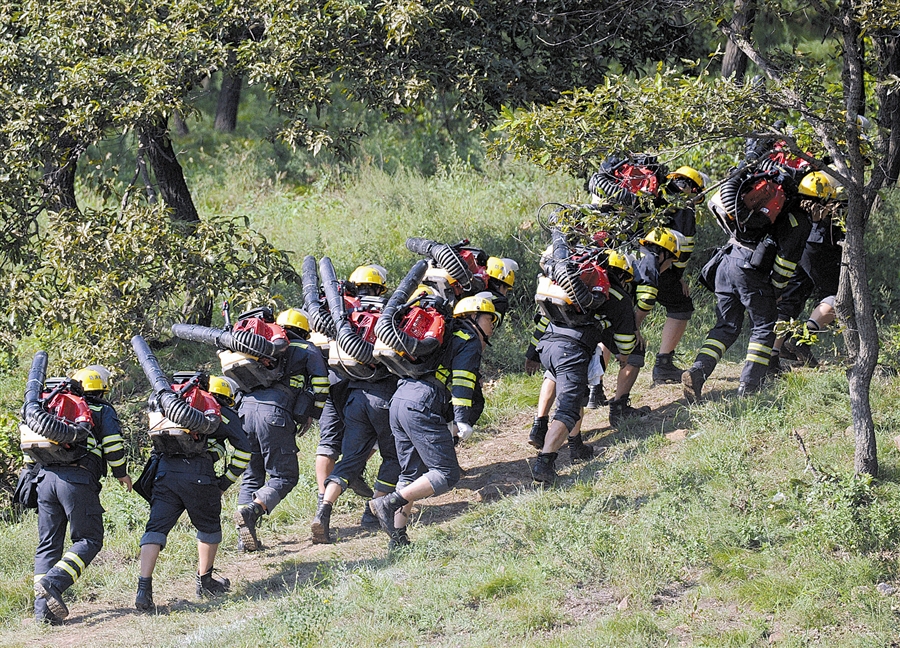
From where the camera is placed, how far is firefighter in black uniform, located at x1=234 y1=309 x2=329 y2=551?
8.51 m

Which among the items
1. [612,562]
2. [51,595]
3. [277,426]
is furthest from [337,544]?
[612,562]

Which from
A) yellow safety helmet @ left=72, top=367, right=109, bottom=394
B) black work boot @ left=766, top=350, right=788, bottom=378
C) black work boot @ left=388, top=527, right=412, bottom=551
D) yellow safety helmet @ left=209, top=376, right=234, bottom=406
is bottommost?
black work boot @ left=388, top=527, right=412, bottom=551

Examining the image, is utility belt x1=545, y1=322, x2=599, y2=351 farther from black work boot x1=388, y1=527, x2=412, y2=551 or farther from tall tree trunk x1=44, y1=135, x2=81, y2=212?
tall tree trunk x1=44, y1=135, x2=81, y2=212

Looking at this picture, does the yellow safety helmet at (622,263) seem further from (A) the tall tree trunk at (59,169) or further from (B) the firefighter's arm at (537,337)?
(A) the tall tree trunk at (59,169)

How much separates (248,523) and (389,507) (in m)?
1.29

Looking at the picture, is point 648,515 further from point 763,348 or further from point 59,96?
point 59,96

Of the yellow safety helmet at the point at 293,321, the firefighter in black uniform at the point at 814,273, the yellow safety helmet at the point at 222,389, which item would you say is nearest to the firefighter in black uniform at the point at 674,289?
the firefighter in black uniform at the point at 814,273

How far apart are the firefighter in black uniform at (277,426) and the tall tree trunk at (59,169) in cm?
453

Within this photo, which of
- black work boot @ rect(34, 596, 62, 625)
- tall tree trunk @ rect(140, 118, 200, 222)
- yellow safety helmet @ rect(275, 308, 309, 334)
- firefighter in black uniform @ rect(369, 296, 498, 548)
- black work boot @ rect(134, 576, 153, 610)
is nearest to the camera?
black work boot @ rect(34, 596, 62, 625)

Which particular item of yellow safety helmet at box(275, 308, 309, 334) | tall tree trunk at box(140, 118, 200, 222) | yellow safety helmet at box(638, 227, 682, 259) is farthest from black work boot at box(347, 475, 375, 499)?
tall tree trunk at box(140, 118, 200, 222)

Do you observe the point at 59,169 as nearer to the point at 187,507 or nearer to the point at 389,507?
the point at 187,507

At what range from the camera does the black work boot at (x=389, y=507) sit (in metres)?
7.87

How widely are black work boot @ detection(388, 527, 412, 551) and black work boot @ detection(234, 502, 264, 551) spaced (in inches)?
45.1

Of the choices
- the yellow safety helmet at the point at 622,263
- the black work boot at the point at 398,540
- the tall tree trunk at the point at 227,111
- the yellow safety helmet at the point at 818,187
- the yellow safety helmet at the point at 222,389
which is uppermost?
the tall tree trunk at the point at 227,111
